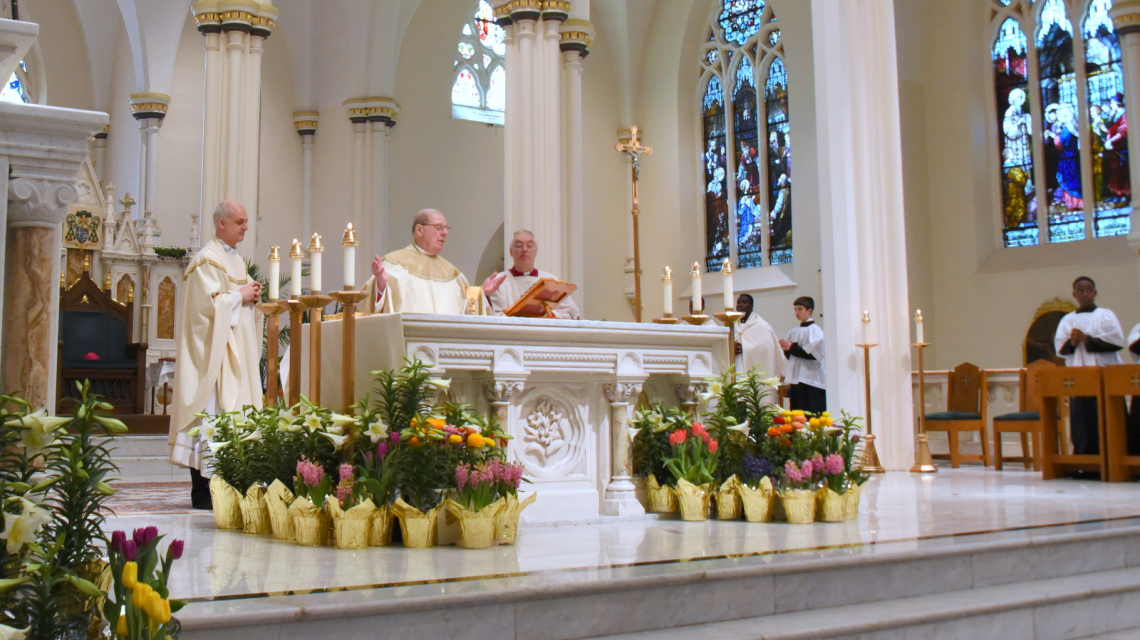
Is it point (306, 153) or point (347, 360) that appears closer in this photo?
point (347, 360)

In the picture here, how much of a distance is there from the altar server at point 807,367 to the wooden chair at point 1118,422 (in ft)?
9.85

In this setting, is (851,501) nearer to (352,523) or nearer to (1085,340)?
(352,523)

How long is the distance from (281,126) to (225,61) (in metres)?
5.92

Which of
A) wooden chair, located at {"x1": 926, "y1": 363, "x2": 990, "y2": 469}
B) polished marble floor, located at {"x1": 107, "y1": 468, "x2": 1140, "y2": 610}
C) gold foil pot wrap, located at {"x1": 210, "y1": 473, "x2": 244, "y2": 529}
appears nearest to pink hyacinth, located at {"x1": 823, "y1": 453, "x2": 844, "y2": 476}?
polished marble floor, located at {"x1": 107, "y1": 468, "x2": 1140, "y2": 610}

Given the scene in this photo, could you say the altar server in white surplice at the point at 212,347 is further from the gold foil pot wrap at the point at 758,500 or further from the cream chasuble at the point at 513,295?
the gold foil pot wrap at the point at 758,500

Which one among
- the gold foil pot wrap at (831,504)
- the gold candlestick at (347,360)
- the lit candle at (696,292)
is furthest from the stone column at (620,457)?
the gold candlestick at (347,360)

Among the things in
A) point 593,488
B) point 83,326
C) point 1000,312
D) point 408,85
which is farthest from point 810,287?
point 593,488

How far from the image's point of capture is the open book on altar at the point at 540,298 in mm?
5680

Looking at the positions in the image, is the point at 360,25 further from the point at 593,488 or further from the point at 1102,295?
the point at 593,488

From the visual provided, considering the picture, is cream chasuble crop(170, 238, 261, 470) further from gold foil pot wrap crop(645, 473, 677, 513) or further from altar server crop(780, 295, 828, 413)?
altar server crop(780, 295, 828, 413)

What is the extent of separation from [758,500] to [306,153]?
13.9 meters

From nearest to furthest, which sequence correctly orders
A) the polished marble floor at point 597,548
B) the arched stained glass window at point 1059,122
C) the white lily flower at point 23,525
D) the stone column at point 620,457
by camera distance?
the white lily flower at point 23,525, the polished marble floor at point 597,548, the stone column at point 620,457, the arched stained glass window at point 1059,122

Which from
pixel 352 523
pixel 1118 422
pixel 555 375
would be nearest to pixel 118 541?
pixel 352 523

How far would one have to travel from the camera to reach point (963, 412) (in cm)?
1119
